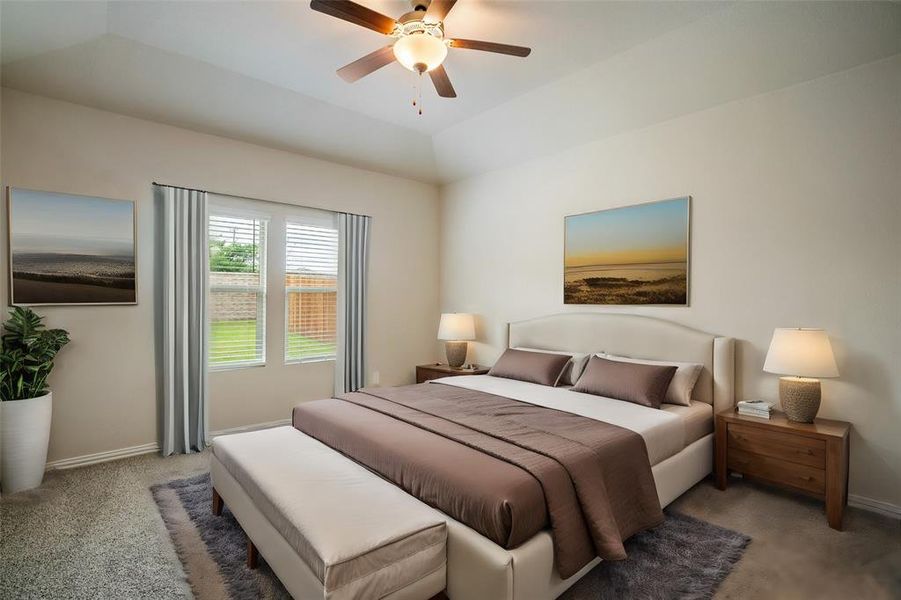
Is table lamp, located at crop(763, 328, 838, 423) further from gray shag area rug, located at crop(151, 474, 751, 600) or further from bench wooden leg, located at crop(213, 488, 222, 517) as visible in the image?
bench wooden leg, located at crop(213, 488, 222, 517)

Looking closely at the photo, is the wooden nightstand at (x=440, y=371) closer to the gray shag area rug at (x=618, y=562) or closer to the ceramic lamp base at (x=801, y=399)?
the gray shag area rug at (x=618, y=562)

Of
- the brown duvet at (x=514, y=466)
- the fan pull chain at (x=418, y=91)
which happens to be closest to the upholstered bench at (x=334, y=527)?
the brown duvet at (x=514, y=466)

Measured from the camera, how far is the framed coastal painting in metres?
3.62

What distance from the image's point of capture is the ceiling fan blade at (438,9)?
222 centimetres

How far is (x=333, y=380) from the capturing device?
15.9 ft

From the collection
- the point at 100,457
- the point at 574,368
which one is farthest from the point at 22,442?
the point at 574,368

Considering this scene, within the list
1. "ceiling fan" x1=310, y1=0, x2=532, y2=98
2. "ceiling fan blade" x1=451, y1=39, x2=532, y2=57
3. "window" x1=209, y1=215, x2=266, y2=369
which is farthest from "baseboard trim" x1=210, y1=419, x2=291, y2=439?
"ceiling fan blade" x1=451, y1=39, x2=532, y2=57

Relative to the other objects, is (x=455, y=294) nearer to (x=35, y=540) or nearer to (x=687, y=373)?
(x=687, y=373)

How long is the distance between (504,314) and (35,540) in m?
3.98

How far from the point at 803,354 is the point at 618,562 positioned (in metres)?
1.72

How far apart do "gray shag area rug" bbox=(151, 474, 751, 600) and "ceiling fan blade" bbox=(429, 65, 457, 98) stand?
2.83 meters

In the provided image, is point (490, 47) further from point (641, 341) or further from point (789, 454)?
point (789, 454)

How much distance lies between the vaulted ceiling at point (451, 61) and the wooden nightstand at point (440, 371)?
2.43 metres

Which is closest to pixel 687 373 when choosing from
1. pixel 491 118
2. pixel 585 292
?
pixel 585 292
